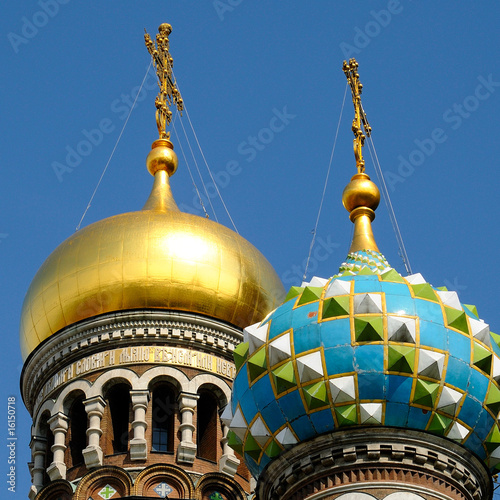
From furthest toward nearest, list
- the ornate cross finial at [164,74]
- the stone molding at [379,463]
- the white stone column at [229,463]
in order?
the ornate cross finial at [164,74], the white stone column at [229,463], the stone molding at [379,463]

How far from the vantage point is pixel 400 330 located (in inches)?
734

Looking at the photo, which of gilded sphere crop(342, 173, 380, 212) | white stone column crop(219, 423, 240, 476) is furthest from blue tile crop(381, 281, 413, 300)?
white stone column crop(219, 423, 240, 476)

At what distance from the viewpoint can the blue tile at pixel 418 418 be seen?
18.5 meters

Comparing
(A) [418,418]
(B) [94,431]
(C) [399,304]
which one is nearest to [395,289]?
(C) [399,304]

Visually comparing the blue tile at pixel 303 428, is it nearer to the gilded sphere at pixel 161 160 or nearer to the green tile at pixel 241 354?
the green tile at pixel 241 354

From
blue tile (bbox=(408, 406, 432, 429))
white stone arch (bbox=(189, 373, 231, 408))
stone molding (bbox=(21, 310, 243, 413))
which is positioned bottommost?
blue tile (bbox=(408, 406, 432, 429))

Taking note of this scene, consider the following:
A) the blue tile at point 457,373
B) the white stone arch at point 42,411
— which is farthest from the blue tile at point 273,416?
the white stone arch at point 42,411

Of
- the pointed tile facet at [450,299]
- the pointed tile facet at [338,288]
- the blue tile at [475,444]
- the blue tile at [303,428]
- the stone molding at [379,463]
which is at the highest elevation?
the pointed tile facet at [338,288]

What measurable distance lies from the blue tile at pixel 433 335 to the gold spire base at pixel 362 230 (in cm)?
296

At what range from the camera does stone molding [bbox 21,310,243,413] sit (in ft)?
81.1

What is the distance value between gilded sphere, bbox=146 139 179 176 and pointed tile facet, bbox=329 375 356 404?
9.79 meters

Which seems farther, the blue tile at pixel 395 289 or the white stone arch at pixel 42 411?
the white stone arch at pixel 42 411

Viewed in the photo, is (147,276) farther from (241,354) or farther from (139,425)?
(241,354)

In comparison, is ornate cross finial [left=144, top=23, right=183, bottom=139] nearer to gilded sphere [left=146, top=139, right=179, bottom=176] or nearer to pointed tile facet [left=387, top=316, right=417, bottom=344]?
gilded sphere [left=146, top=139, right=179, bottom=176]
